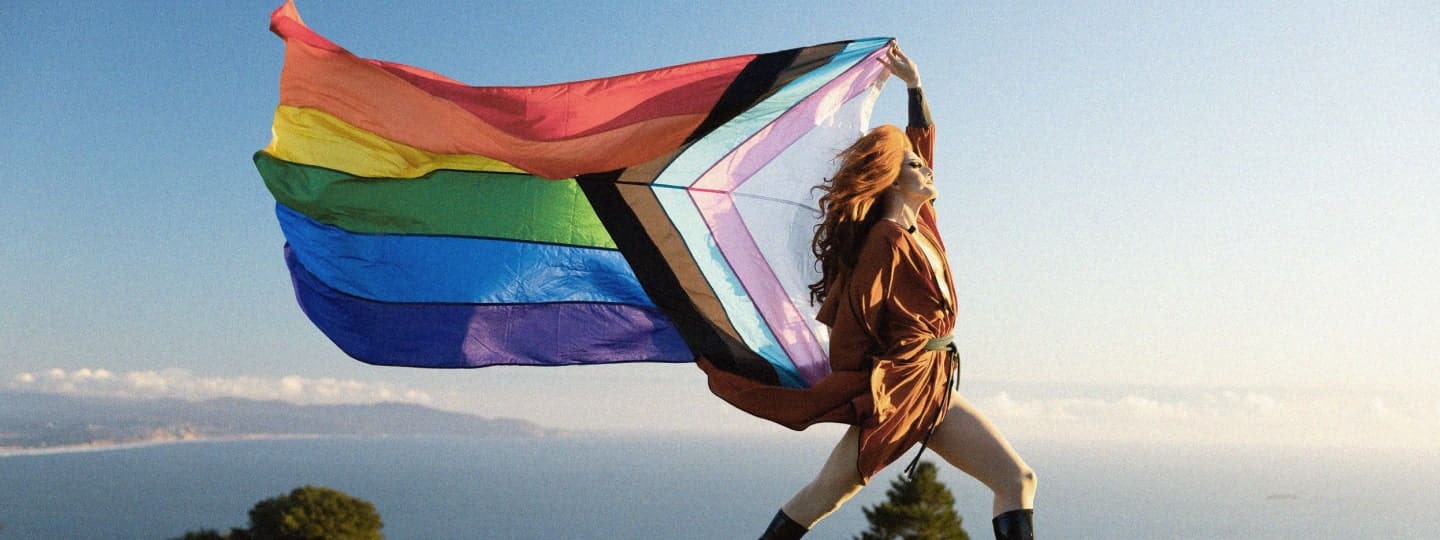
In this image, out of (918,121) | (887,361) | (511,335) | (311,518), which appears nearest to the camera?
(887,361)

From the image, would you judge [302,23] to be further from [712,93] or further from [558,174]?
[712,93]

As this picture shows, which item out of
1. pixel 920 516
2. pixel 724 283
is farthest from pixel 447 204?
pixel 920 516

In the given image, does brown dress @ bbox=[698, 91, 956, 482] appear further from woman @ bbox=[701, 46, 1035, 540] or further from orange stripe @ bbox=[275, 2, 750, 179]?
orange stripe @ bbox=[275, 2, 750, 179]

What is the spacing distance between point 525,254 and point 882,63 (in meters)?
1.92

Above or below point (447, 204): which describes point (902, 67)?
above

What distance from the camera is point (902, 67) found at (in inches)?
185

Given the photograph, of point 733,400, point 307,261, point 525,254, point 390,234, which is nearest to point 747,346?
point 733,400

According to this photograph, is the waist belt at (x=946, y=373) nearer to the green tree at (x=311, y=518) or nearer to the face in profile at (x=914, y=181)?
the face in profile at (x=914, y=181)

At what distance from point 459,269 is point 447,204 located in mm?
322

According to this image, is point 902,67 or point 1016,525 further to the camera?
point 902,67

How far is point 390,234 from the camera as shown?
5.38 metres

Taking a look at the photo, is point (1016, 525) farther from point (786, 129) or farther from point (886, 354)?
point (786, 129)

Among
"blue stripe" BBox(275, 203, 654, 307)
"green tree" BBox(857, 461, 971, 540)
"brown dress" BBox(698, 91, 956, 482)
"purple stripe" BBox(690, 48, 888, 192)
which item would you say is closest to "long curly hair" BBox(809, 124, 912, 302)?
"brown dress" BBox(698, 91, 956, 482)

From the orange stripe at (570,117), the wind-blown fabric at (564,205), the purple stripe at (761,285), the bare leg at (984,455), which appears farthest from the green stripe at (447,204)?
the bare leg at (984,455)
